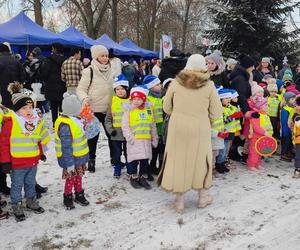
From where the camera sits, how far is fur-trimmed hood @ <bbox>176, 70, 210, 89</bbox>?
4.00 metres

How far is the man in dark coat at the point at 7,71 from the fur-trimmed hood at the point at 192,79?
14.8ft

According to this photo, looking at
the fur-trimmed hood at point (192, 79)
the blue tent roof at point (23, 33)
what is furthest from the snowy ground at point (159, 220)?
the blue tent roof at point (23, 33)

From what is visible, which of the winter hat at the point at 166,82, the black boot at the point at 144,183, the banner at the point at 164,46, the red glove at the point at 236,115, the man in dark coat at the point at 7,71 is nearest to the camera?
the black boot at the point at 144,183

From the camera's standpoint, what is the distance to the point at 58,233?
149 inches

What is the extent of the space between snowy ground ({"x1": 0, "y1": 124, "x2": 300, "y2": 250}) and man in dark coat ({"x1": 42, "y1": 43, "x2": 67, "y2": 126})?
11.1 ft

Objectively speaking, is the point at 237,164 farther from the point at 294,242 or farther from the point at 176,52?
the point at 294,242

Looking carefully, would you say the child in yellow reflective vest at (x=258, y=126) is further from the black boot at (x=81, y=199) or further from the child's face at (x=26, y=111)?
the child's face at (x=26, y=111)

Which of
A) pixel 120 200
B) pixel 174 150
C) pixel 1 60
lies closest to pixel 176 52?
pixel 174 150

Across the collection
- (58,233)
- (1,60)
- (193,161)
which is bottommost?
(58,233)

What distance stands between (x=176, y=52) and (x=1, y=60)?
3.78 meters

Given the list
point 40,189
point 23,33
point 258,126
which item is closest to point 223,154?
point 258,126

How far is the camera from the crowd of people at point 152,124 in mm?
4055

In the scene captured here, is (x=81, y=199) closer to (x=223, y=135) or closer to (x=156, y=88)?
(x=156, y=88)

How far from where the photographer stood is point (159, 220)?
4090 millimetres
